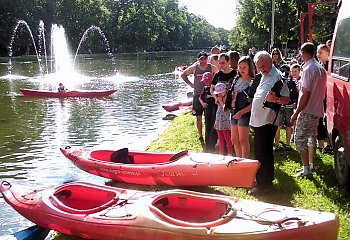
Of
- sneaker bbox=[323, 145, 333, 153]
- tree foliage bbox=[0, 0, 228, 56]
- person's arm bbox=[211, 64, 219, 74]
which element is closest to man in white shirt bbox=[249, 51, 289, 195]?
sneaker bbox=[323, 145, 333, 153]

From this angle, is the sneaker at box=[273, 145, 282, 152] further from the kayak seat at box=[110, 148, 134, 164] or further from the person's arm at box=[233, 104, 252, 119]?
the kayak seat at box=[110, 148, 134, 164]

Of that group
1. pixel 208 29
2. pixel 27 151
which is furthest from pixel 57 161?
pixel 208 29

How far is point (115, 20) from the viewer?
9900cm

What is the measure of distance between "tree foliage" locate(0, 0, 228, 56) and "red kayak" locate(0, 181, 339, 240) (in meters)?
62.8

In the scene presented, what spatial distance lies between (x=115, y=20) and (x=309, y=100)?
3780 inches

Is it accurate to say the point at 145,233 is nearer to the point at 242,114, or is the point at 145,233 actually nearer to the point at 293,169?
the point at 242,114

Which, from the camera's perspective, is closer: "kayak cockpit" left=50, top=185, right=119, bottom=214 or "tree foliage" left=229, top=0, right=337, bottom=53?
"kayak cockpit" left=50, top=185, right=119, bottom=214

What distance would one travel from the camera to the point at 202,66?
8.78 m

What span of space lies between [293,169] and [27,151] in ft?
22.1

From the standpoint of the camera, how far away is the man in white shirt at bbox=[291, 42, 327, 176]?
616 centimetres

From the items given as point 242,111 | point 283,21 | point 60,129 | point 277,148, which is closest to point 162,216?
point 242,111

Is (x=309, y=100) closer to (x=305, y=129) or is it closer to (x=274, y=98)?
(x=305, y=129)

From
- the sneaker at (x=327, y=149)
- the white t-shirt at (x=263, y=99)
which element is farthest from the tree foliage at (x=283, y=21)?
the white t-shirt at (x=263, y=99)

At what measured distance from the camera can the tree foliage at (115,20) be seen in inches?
2756
